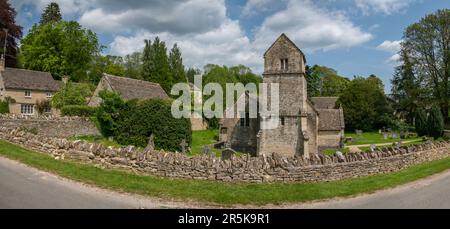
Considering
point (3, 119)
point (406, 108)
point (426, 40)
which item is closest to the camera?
point (3, 119)

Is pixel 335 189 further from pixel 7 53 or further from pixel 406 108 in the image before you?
pixel 7 53

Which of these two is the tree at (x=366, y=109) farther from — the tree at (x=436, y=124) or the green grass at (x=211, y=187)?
the green grass at (x=211, y=187)

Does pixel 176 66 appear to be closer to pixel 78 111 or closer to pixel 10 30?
pixel 10 30

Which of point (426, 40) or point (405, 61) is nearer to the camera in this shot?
point (426, 40)

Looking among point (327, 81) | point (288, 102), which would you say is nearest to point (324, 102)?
point (327, 81)

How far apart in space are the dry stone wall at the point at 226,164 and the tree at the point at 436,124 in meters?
34.5

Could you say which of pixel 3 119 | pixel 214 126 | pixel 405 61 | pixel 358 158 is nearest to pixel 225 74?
pixel 214 126

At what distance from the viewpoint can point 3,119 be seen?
30.0 meters

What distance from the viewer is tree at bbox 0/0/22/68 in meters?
54.6

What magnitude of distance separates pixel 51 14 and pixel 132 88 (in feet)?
146

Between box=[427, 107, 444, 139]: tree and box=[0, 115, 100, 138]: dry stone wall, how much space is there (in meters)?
43.0

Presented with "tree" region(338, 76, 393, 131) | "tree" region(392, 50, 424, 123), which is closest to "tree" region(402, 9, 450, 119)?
"tree" region(392, 50, 424, 123)

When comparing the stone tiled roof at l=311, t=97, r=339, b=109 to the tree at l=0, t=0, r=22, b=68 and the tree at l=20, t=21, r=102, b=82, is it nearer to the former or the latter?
the tree at l=20, t=21, r=102, b=82
